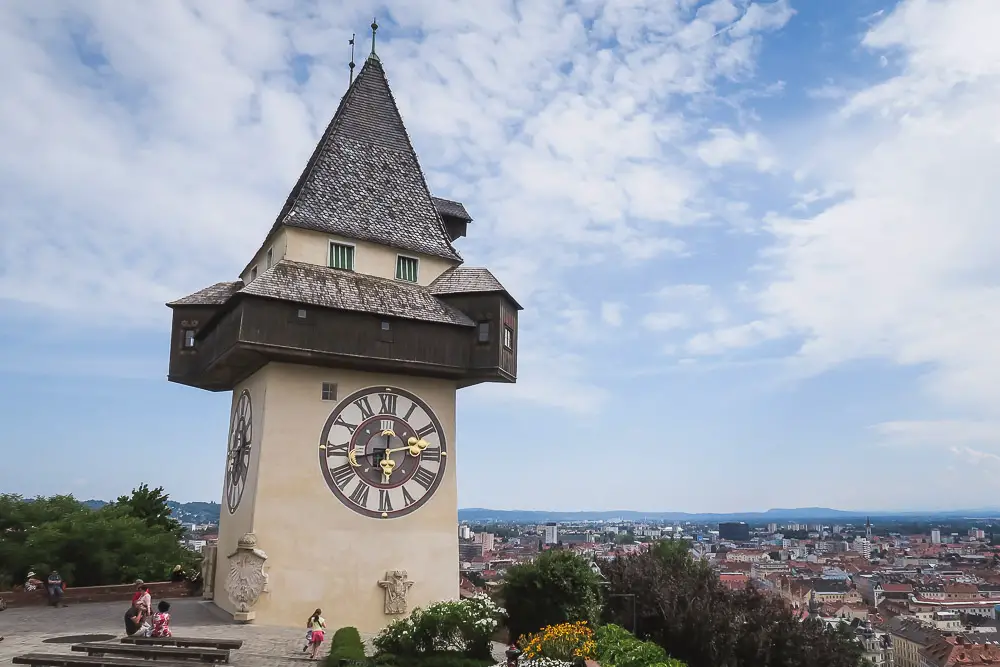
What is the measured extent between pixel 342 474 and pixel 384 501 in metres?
1.01

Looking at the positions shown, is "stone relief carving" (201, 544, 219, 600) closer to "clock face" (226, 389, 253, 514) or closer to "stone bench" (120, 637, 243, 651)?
"clock face" (226, 389, 253, 514)

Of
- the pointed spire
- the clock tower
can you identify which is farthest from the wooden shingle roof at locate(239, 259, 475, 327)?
the pointed spire

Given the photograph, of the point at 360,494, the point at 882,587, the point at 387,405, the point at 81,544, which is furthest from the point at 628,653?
the point at 882,587

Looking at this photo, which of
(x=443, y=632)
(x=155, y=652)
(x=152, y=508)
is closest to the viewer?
(x=155, y=652)

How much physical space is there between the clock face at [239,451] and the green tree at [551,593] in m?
5.91

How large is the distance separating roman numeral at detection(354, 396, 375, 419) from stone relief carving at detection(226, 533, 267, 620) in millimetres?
3185

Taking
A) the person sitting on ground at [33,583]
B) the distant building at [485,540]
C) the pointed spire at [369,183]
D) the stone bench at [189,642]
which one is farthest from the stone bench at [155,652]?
the distant building at [485,540]

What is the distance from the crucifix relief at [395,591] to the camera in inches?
663

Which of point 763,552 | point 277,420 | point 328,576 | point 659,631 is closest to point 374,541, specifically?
point 328,576

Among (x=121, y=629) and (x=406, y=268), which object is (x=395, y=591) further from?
(x=406, y=268)

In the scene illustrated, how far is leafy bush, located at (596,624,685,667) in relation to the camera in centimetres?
1245

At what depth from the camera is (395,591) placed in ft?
55.4

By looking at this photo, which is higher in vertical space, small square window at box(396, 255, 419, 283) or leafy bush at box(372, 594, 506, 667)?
small square window at box(396, 255, 419, 283)

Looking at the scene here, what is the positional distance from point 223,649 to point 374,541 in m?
4.96
